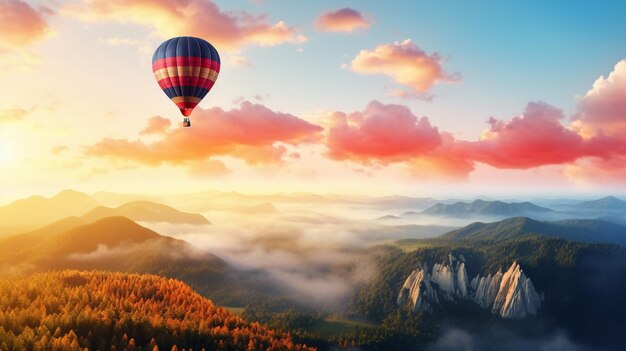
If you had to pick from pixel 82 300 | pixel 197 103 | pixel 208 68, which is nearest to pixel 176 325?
pixel 82 300

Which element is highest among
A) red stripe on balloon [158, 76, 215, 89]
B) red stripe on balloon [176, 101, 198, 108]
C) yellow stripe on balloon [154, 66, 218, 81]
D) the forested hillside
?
yellow stripe on balloon [154, 66, 218, 81]

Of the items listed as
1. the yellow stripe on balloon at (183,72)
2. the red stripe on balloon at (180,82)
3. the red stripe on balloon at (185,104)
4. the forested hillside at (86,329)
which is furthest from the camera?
the forested hillside at (86,329)

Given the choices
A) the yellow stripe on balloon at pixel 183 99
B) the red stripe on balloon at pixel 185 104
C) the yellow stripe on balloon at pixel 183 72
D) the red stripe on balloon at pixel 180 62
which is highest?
the red stripe on balloon at pixel 180 62

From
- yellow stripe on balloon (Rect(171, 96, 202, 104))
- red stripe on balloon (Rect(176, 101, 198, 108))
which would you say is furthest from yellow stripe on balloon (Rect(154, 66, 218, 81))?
red stripe on balloon (Rect(176, 101, 198, 108))

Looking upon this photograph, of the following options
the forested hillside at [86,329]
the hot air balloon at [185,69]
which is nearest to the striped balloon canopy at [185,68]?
the hot air balloon at [185,69]

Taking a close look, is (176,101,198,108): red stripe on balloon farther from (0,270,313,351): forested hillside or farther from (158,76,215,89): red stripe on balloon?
(0,270,313,351): forested hillside

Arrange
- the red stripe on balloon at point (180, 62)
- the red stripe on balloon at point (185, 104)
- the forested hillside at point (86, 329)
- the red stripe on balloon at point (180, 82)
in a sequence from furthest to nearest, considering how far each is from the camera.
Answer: the forested hillside at point (86, 329)
the red stripe on balloon at point (185, 104)
the red stripe on balloon at point (180, 82)
the red stripe on balloon at point (180, 62)

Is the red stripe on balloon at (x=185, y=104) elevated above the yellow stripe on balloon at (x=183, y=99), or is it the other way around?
the yellow stripe on balloon at (x=183, y=99)

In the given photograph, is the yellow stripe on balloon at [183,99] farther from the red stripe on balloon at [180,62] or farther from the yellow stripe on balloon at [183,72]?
the red stripe on balloon at [180,62]

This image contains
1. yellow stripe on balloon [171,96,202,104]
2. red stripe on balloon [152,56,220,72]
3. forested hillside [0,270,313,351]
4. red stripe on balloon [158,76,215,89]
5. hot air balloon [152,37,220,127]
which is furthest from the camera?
forested hillside [0,270,313,351]
